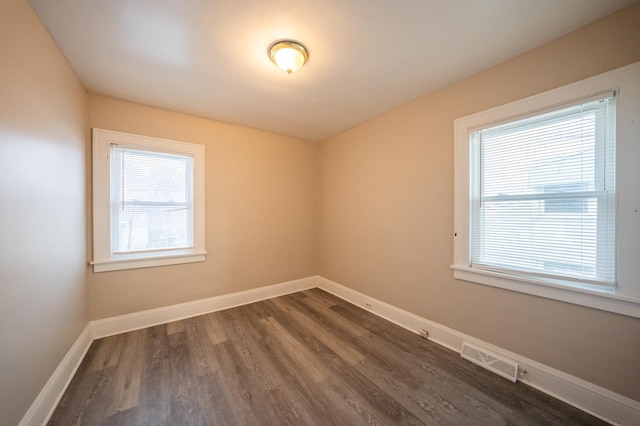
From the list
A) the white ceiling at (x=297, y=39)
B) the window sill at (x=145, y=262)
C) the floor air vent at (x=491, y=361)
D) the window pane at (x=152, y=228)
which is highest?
the white ceiling at (x=297, y=39)

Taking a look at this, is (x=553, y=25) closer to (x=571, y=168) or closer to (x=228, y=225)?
(x=571, y=168)

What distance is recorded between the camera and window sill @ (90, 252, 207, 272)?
7.75 ft

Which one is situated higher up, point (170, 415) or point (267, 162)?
point (267, 162)

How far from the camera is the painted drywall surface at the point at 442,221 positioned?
1443 millimetres

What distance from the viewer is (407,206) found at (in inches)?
102

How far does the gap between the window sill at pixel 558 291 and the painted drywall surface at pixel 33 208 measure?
3.11m

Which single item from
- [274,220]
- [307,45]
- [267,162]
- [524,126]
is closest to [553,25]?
[524,126]

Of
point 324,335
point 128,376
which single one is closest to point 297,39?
point 324,335

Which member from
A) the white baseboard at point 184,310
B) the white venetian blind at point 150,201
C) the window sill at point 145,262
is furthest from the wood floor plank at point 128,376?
the white venetian blind at point 150,201

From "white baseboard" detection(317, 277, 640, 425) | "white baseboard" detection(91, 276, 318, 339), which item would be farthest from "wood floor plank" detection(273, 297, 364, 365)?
"white baseboard" detection(317, 277, 640, 425)

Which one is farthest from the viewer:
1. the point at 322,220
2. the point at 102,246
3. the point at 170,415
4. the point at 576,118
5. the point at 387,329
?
the point at 322,220

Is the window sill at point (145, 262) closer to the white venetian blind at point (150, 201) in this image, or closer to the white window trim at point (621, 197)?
the white venetian blind at point (150, 201)

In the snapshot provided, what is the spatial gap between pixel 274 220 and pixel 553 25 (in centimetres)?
339

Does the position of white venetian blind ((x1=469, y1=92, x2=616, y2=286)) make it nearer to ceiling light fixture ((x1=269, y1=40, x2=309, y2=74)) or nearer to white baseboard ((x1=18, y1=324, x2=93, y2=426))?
ceiling light fixture ((x1=269, y1=40, x2=309, y2=74))
